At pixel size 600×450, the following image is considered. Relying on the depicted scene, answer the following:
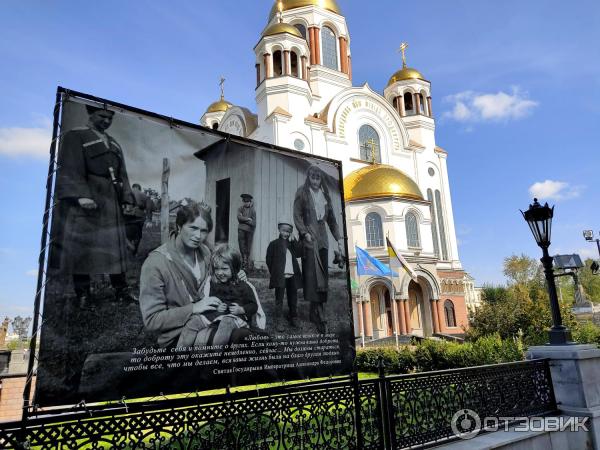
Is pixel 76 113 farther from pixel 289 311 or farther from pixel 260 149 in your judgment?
pixel 289 311

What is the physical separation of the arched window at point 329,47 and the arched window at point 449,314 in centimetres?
1828

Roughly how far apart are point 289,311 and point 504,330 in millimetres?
17749

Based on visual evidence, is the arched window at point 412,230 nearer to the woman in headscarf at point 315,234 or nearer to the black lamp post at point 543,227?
the black lamp post at point 543,227

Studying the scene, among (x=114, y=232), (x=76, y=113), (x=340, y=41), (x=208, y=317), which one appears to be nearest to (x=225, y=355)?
(x=208, y=317)

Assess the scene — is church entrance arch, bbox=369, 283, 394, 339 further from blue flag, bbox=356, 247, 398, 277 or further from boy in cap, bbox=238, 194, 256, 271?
boy in cap, bbox=238, 194, 256, 271

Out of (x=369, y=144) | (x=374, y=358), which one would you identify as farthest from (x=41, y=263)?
(x=369, y=144)

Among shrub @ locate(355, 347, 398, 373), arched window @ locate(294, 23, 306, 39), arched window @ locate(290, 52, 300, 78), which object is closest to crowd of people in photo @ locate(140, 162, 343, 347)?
shrub @ locate(355, 347, 398, 373)

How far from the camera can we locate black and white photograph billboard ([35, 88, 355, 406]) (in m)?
3.17

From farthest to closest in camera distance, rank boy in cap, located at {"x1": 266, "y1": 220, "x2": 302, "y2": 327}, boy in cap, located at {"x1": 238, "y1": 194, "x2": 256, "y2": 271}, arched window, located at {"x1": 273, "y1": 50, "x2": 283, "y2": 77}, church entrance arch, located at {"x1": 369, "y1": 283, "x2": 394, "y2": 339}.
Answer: arched window, located at {"x1": 273, "y1": 50, "x2": 283, "y2": 77}
church entrance arch, located at {"x1": 369, "y1": 283, "x2": 394, "y2": 339}
boy in cap, located at {"x1": 266, "y1": 220, "x2": 302, "y2": 327}
boy in cap, located at {"x1": 238, "y1": 194, "x2": 256, "y2": 271}

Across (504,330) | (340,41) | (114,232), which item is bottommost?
(504,330)

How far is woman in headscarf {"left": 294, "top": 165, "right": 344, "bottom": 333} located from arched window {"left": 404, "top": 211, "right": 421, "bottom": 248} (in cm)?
2010

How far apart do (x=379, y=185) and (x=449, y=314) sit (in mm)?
9512

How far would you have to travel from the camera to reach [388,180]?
79.3 ft

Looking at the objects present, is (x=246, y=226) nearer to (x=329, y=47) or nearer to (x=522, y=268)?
(x=329, y=47)
